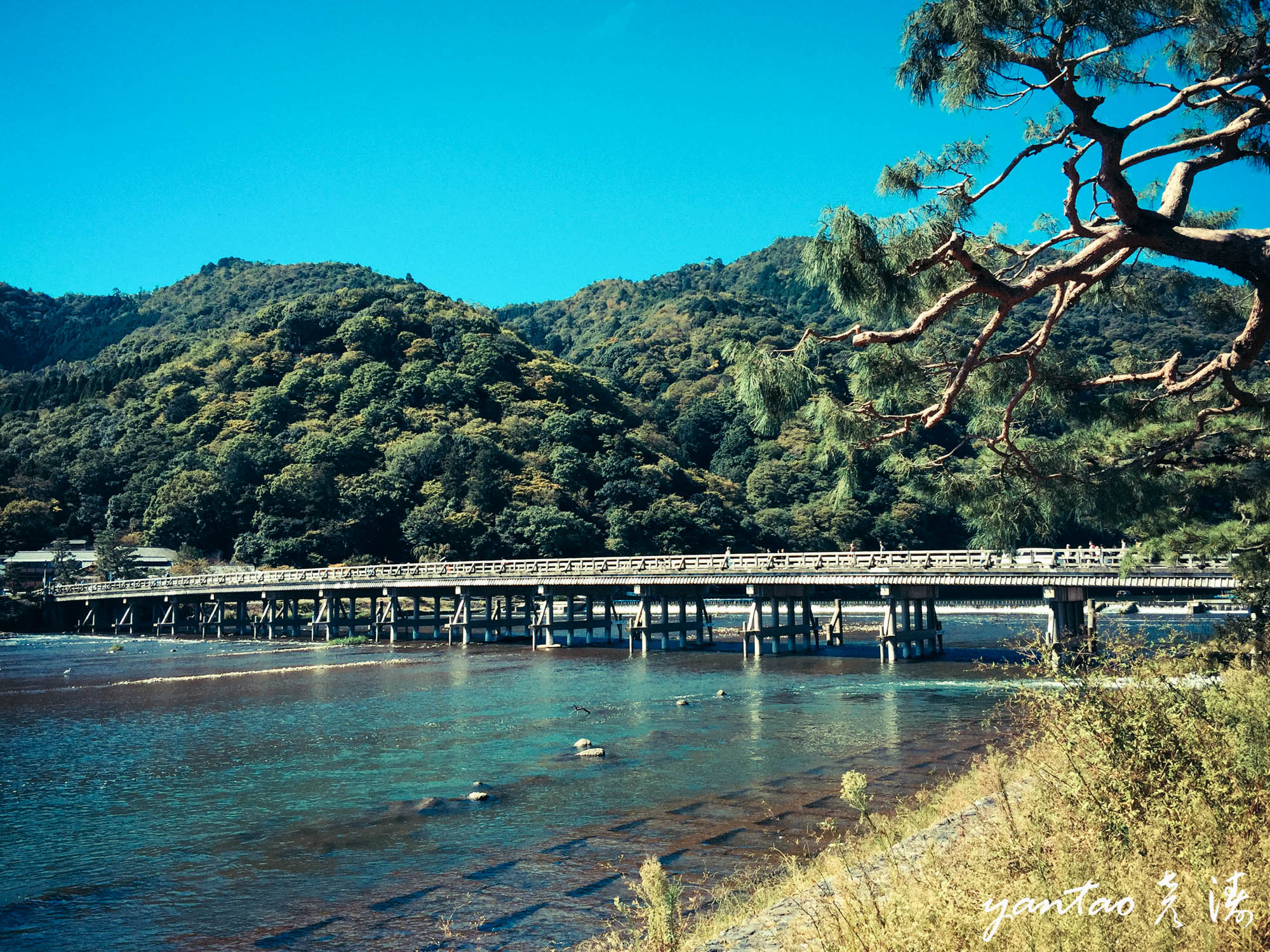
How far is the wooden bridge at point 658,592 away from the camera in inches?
1414

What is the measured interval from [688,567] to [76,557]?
56129 millimetres

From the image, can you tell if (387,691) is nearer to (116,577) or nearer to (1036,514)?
(1036,514)

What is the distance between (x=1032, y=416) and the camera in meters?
12.8

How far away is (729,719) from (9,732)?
1944 centimetres

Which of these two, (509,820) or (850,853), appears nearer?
(850,853)

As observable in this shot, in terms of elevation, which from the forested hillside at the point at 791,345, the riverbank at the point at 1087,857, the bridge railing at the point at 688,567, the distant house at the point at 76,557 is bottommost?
the riverbank at the point at 1087,857

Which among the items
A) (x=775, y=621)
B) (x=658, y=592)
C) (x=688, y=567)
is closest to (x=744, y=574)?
(x=775, y=621)

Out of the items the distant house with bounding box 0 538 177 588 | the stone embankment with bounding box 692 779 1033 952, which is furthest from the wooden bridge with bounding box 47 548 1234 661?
the stone embankment with bounding box 692 779 1033 952

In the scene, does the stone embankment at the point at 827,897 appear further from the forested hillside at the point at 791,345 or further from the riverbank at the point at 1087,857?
the forested hillside at the point at 791,345

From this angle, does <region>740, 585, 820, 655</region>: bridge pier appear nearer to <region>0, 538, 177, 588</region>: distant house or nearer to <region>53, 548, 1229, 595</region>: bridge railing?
<region>53, 548, 1229, 595</region>: bridge railing

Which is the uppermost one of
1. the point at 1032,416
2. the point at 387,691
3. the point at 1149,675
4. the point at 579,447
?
the point at 579,447

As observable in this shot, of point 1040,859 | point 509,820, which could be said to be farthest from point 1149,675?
point 509,820

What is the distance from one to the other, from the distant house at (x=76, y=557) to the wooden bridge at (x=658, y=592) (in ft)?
10.8

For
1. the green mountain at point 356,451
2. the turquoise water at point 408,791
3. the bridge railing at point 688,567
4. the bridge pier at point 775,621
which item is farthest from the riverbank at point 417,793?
the green mountain at point 356,451
